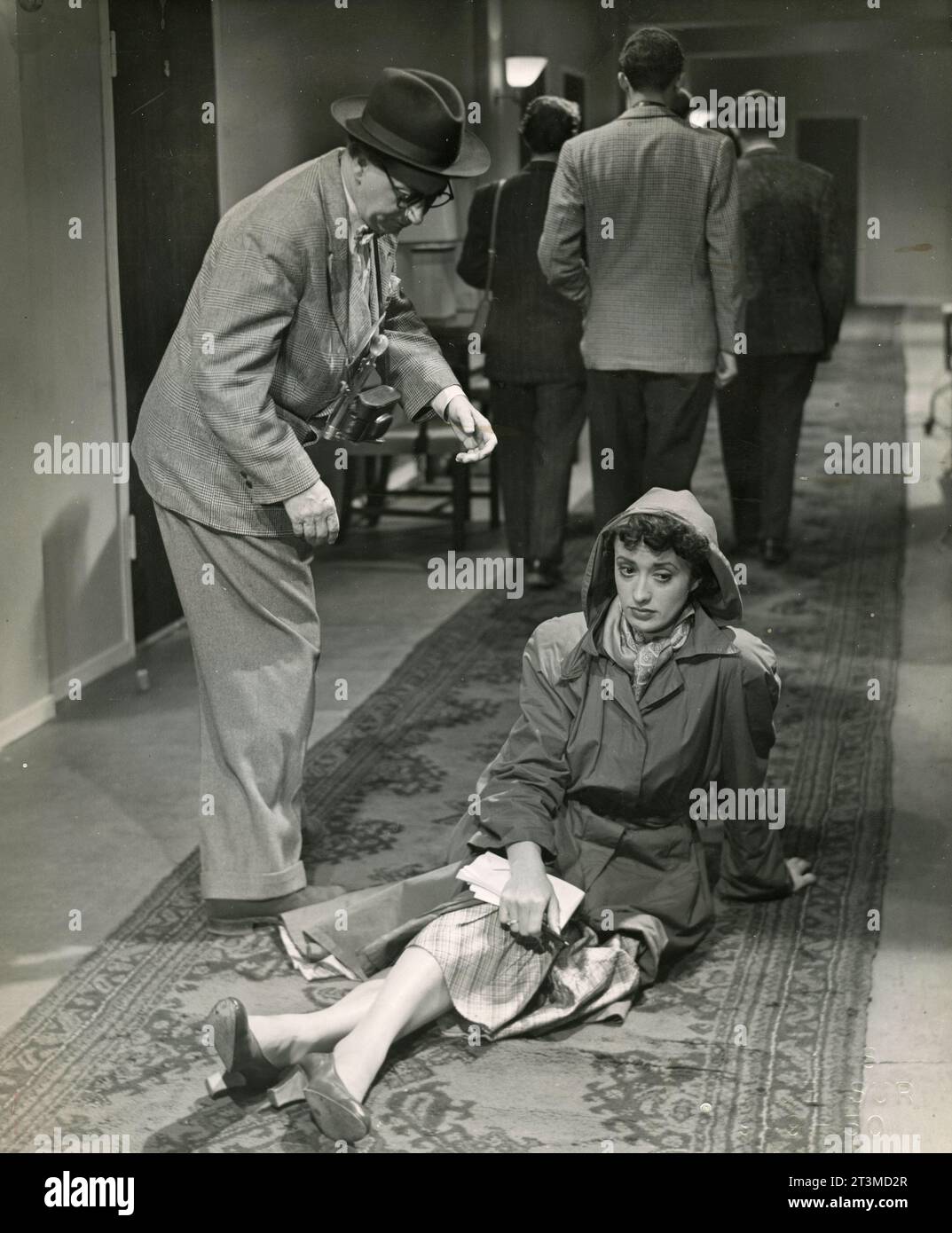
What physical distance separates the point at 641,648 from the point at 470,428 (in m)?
0.55

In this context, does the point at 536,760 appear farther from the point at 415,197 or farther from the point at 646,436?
the point at 415,197

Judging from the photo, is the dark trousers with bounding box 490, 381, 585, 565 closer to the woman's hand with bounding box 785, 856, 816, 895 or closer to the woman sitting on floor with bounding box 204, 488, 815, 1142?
the woman sitting on floor with bounding box 204, 488, 815, 1142

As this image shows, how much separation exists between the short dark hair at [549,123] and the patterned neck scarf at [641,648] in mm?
1107

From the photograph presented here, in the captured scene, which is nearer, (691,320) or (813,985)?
(813,985)

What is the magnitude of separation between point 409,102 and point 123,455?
59.9 inches

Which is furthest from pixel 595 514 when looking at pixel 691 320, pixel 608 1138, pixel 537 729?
pixel 608 1138

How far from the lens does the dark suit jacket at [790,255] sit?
3.88 m

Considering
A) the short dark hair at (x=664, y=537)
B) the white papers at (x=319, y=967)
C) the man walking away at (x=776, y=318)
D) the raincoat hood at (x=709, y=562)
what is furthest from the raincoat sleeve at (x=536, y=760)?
the man walking away at (x=776, y=318)

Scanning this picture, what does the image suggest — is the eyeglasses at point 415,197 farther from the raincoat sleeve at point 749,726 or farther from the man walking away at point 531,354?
the raincoat sleeve at point 749,726

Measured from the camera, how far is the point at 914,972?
3256 millimetres

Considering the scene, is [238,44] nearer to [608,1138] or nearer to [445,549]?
[445,549]

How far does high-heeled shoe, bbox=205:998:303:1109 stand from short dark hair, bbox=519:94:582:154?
1.94m

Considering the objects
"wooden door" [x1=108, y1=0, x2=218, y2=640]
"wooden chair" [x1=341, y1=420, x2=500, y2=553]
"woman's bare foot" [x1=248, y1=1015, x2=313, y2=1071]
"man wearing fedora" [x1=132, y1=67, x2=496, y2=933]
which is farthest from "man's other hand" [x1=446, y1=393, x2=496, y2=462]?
"woman's bare foot" [x1=248, y1=1015, x2=313, y2=1071]
